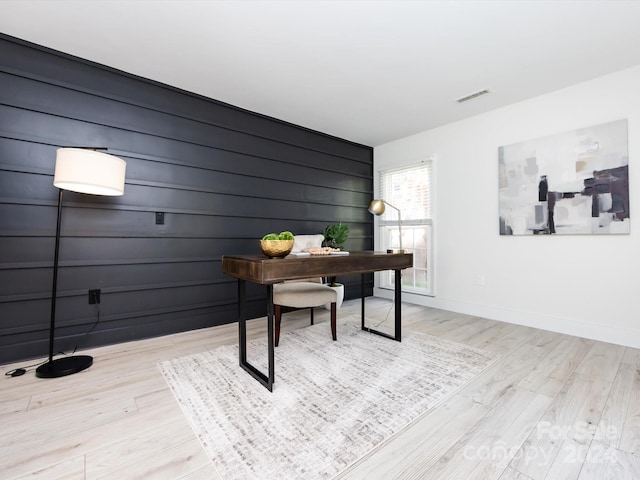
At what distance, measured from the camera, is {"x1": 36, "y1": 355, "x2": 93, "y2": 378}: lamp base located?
1960 millimetres

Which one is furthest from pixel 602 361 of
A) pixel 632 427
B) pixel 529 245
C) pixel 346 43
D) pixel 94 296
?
pixel 94 296

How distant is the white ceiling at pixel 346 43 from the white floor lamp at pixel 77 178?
3.12 ft

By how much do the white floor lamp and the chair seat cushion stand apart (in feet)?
4.73

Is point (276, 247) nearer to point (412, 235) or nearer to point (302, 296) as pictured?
point (302, 296)

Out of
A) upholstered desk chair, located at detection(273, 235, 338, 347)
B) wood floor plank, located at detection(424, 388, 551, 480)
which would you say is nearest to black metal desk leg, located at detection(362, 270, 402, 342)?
upholstered desk chair, located at detection(273, 235, 338, 347)

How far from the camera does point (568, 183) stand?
9.37 ft

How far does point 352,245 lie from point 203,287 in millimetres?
2263

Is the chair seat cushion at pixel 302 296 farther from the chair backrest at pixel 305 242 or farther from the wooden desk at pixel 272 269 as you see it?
the chair backrest at pixel 305 242

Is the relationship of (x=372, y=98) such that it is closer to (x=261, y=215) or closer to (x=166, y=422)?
(x=261, y=215)

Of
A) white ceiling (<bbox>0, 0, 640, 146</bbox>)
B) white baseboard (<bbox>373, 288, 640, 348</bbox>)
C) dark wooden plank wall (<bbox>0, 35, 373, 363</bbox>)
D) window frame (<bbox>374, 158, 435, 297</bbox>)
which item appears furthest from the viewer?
Answer: window frame (<bbox>374, 158, 435, 297</bbox>)

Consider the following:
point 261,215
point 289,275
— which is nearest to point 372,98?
point 261,215

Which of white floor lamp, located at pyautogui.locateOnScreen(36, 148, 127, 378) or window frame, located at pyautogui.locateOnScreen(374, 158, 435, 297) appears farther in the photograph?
window frame, located at pyautogui.locateOnScreen(374, 158, 435, 297)

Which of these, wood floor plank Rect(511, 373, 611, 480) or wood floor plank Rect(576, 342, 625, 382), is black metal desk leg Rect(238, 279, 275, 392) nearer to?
wood floor plank Rect(511, 373, 611, 480)

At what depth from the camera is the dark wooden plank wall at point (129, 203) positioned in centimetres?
220
